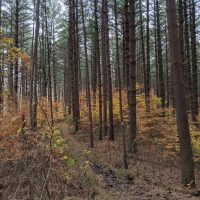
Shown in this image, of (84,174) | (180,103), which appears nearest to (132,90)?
(180,103)

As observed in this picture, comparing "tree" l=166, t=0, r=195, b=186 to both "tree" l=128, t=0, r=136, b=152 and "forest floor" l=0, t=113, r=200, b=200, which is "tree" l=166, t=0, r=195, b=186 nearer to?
"forest floor" l=0, t=113, r=200, b=200

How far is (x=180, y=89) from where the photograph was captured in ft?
27.0

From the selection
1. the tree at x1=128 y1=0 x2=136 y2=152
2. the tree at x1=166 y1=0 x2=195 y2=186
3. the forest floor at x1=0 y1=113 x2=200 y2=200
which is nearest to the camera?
the forest floor at x1=0 y1=113 x2=200 y2=200

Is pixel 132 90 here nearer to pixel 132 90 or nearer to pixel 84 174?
pixel 132 90

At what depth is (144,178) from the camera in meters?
9.79

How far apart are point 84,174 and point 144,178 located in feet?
7.66

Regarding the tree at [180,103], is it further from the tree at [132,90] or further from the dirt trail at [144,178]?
the tree at [132,90]

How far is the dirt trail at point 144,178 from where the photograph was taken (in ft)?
24.7

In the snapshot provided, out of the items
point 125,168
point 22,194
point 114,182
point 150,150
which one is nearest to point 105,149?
point 150,150

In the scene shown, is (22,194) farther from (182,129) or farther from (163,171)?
(163,171)

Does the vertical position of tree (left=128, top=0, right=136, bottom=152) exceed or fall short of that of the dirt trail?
it exceeds it

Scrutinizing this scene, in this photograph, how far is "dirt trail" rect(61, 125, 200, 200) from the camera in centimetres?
753

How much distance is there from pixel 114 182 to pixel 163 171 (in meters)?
2.95

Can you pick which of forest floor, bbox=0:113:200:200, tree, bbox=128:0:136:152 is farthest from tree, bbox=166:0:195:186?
tree, bbox=128:0:136:152
